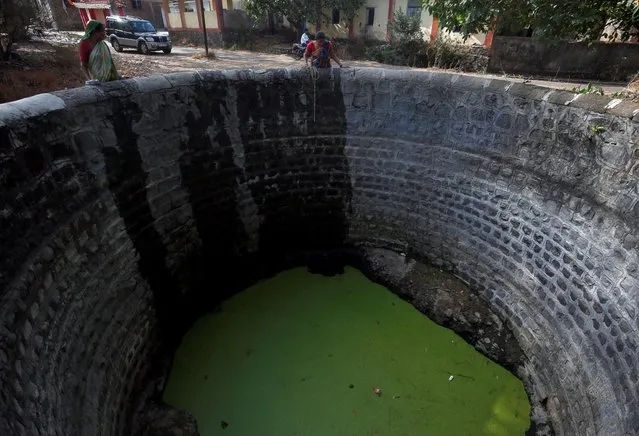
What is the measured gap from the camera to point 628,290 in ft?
8.62

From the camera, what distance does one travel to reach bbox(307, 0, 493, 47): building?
36.2 feet

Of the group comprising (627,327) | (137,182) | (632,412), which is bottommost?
(632,412)

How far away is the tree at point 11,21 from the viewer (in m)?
5.93

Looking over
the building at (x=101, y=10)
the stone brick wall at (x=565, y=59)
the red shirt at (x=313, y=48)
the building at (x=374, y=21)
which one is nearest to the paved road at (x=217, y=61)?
the building at (x=374, y=21)

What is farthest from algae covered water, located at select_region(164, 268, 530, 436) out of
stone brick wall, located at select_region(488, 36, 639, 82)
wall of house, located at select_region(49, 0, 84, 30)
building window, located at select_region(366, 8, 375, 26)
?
wall of house, located at select_region(49, 0, 84, 30)

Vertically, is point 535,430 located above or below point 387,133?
below

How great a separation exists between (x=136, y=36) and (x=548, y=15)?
35.3 ft

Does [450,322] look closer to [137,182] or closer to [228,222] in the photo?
[228,222]

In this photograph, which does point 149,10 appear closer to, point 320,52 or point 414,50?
point 414,50

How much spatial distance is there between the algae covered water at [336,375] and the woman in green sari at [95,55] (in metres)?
2.60

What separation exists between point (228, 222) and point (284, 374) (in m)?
1.74

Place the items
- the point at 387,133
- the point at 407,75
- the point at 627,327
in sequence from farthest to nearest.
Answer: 1. the point at 387,133
2. the point at 407,75
3. the point at 627,327

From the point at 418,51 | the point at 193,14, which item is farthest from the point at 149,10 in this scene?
the point at 418,51

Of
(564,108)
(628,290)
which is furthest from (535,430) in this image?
(564,108)
